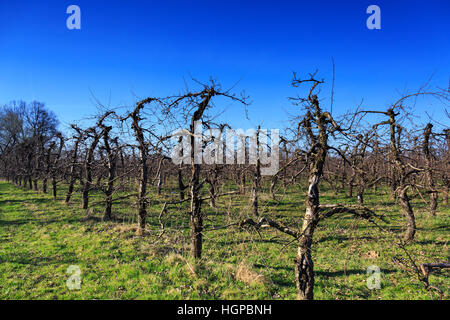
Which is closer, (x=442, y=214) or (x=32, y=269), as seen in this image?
(x=32, y=269)

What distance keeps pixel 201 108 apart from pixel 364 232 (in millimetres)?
9214

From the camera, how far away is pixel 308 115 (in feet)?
16.9

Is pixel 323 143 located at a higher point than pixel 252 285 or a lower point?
higher

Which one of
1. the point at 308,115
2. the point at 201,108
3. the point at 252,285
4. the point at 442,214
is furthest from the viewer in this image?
the point at 442,214

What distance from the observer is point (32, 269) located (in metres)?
7.12

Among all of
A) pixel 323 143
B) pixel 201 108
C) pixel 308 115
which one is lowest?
pixel 323 143

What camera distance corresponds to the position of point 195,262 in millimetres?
7055

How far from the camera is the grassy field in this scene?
5.75 metres

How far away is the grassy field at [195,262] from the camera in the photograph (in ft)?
18.9
